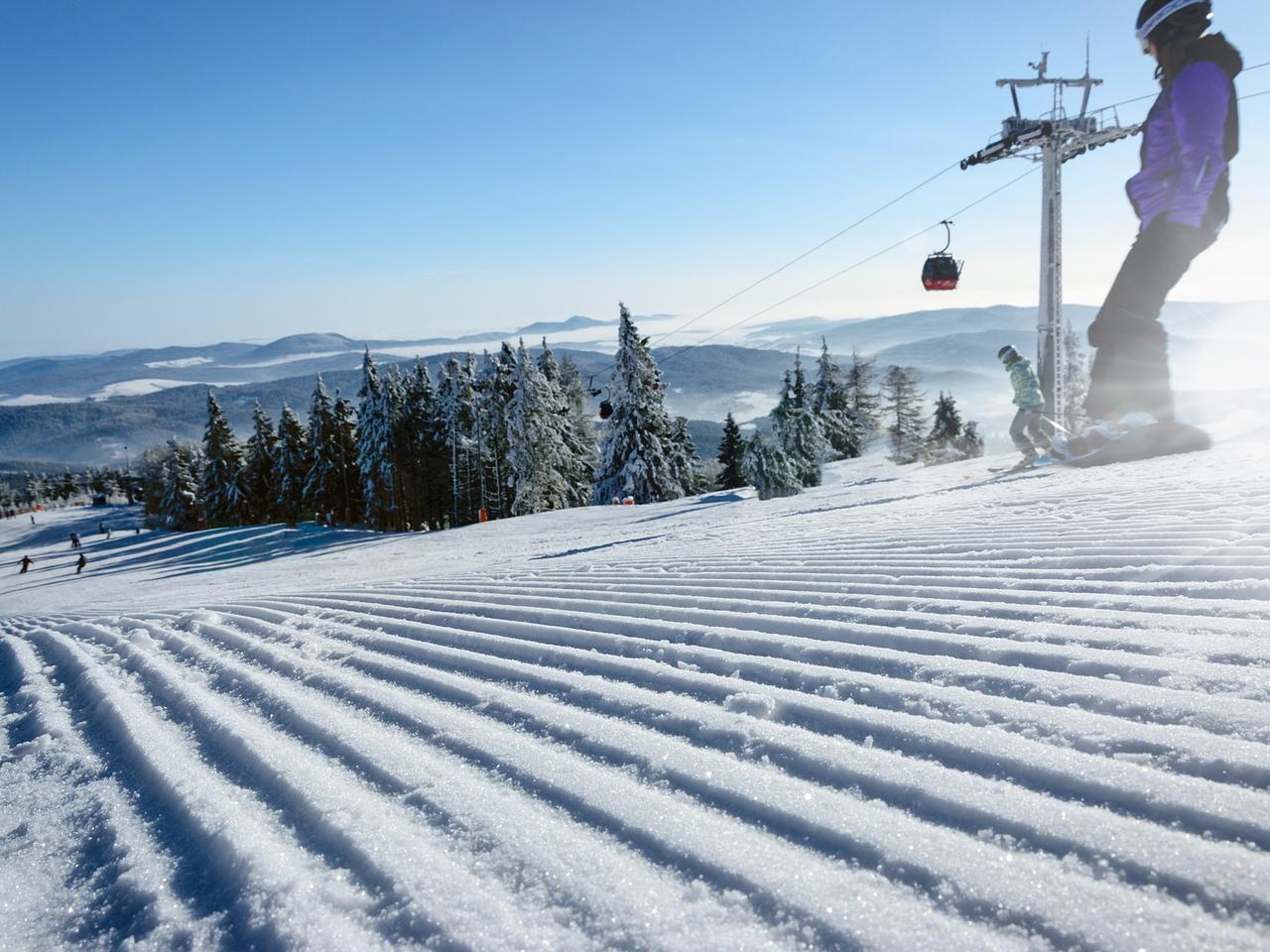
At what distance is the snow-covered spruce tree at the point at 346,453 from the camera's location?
44.8 meters

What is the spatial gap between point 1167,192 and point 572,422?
39.5 m

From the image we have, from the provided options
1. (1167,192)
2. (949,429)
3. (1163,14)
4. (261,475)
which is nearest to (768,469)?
(1167,192)

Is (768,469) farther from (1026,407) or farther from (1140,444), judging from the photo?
(1140,444)

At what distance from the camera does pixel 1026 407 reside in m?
12.8

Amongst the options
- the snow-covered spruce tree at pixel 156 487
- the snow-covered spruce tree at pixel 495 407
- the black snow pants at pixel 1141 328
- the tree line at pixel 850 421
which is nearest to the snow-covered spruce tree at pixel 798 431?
the tree line at pixel 850 421

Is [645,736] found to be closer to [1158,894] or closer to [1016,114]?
[1158,894]

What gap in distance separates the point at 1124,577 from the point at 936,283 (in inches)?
534

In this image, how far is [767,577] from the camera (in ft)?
15.7

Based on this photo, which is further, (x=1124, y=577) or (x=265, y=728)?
(x=1124, y=577)

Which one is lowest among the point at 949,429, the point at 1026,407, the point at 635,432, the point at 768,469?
the point at 949,429

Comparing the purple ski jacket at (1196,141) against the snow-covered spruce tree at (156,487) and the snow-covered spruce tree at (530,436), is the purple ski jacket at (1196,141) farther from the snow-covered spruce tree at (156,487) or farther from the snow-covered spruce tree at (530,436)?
the snow-covered spruce tree at (156,487)

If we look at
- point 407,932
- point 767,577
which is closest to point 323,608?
point 767,577

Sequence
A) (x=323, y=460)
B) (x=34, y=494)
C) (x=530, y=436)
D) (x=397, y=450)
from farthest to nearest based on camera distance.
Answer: (x=34, y=494), (x=323, y=460), (x=397, y=450), (x=530, y=436)

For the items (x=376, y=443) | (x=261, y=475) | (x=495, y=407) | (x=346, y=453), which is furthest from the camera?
(x=261, y=475)
